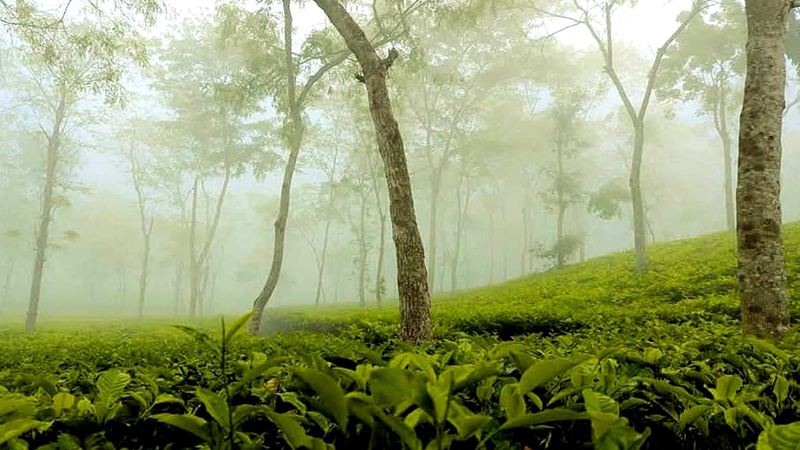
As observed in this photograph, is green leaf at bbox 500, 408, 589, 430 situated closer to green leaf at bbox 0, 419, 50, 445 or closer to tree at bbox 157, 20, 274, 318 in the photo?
green leaf at bbox 0, 419, 50, 445

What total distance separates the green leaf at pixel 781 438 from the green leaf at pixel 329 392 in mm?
623

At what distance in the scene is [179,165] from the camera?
32688 millimetres

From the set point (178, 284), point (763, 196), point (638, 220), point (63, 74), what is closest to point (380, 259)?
point (638, 220)

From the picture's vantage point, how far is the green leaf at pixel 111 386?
44.0 inches

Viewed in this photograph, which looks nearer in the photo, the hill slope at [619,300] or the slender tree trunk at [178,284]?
the hill slope at [619,300]

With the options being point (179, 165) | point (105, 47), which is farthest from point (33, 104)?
point (105, 47)

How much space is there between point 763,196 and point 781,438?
4953 mm

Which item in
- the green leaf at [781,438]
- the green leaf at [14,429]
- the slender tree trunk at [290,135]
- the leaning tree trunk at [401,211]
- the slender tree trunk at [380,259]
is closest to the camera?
the green leaf at [781,438]

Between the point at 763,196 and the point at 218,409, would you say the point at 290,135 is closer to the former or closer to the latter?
the point at 763,196

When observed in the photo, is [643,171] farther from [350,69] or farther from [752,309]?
[752,309]

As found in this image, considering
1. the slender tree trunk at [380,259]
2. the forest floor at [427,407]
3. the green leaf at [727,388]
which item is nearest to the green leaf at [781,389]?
the forest floor at [427,407]

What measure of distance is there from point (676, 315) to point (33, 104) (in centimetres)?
2786

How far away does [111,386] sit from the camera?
1146mm

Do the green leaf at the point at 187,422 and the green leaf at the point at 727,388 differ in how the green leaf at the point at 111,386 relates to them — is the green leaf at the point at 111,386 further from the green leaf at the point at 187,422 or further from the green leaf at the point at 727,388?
the green leaf at the point at 727,388
